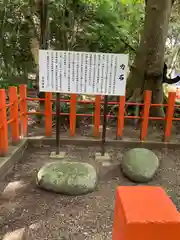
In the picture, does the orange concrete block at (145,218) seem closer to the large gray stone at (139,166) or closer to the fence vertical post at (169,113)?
the large gray stone at (139,166)

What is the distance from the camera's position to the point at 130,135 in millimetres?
5469

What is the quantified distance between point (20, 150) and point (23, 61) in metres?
8.87

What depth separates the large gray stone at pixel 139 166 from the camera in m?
3.70

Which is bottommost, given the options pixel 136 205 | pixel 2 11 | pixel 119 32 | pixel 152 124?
pixel 152 124

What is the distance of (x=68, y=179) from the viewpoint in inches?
130

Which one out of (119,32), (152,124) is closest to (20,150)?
(152,124)

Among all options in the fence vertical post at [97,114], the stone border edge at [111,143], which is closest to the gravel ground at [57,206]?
the stone border edge at [111,143]

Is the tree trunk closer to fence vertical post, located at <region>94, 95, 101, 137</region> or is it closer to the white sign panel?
fence vertical post, located at <region>94, 95, 101, 137</region>

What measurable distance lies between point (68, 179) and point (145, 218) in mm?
2263

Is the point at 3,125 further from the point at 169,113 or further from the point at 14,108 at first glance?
the point at 169,113

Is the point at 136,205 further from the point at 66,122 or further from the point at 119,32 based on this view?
the point at 119,32

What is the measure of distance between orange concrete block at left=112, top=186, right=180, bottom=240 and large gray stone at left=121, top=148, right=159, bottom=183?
2.41 m

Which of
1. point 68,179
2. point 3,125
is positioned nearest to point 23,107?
point 3,125

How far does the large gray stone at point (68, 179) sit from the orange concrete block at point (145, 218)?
2.01m
